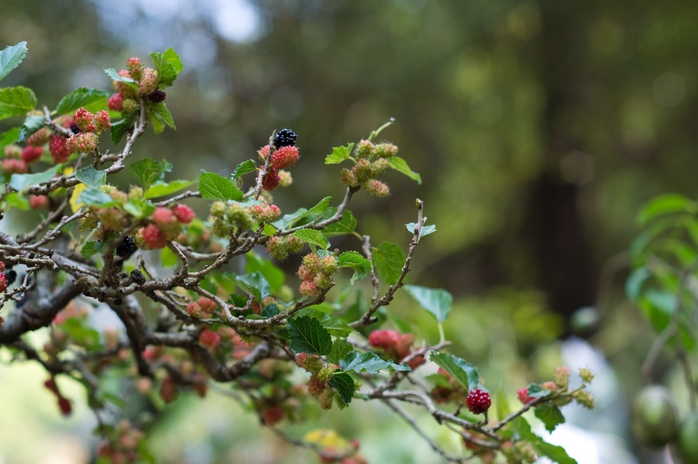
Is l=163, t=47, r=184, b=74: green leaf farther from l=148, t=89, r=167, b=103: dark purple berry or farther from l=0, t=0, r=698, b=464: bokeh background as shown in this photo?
l=0, t=0, r=698, b=464: bokeh background

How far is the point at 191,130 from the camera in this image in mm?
2004

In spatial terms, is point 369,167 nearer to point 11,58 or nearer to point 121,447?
point 11,58

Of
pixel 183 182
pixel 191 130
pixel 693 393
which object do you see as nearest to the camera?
pixel 183 182

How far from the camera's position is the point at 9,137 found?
0.43 metres

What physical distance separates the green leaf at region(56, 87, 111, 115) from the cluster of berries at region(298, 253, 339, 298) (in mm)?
186

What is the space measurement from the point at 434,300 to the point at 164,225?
30cm

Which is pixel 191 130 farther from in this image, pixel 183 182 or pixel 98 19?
pixel 183 182

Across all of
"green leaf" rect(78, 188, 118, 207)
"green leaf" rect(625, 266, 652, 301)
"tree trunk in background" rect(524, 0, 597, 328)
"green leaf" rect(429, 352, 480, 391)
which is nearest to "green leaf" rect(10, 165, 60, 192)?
"green leaf" rect(78, 188, 118, 207)

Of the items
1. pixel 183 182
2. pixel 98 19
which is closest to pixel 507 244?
pixel 98 19

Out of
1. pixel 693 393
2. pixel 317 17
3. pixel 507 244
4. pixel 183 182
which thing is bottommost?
pixel 183 182

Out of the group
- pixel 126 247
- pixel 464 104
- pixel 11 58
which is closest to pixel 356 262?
pixel 126 247

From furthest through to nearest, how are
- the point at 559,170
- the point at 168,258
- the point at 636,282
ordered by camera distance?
the point at 559,170
the point at 636,282
the point at 168,258

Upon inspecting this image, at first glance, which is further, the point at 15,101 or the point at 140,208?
the point at 15,101

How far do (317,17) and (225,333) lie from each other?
1970mm
